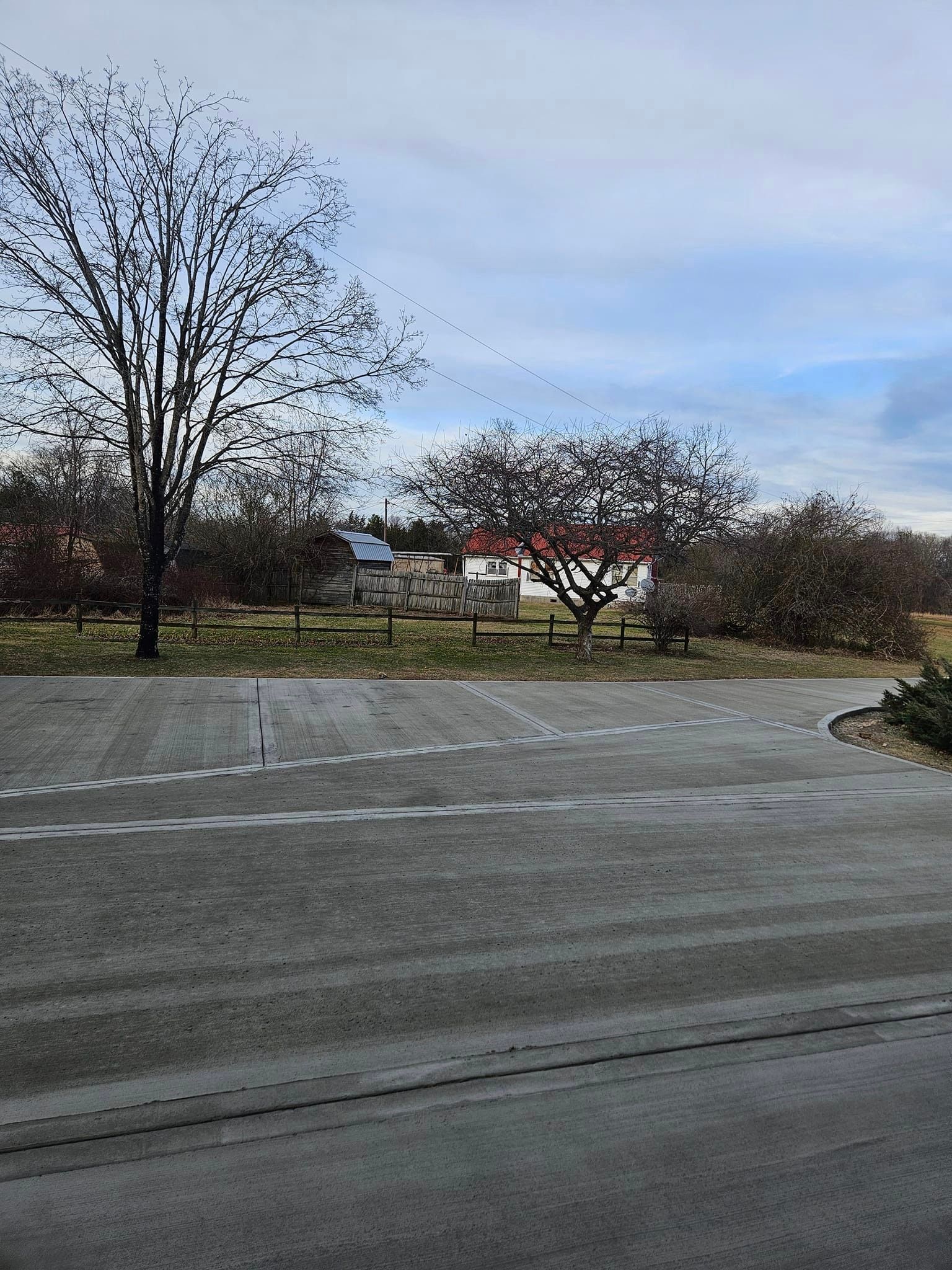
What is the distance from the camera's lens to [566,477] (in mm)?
17484

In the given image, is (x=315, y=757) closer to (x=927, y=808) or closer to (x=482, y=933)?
(x=482, y=933)

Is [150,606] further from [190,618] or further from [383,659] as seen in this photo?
[190,618]

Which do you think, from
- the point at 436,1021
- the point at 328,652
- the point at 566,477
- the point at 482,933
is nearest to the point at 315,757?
the point at 482,933

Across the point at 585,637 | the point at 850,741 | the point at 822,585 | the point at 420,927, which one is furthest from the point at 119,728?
the point at 822,585

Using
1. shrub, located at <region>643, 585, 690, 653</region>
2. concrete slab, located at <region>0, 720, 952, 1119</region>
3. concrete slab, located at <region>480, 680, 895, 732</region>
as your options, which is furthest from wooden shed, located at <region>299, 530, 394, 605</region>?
concrete slab, located at <region>0, 720, 952, 1119</region>

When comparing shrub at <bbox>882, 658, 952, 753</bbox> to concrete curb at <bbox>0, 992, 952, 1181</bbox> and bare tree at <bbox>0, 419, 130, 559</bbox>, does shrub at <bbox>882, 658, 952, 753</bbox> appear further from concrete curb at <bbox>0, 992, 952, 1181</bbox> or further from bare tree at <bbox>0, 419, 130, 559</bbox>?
bare tree at <bbox>0, 419, 130, 559</bbox>

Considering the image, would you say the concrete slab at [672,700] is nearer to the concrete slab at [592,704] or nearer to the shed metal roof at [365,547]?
the concrete slab at [592,704]

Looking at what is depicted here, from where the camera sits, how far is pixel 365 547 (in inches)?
1506

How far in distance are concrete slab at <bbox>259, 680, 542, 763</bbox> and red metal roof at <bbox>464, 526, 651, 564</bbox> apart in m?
6.11

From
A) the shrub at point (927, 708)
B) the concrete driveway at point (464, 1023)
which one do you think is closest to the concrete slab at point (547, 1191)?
the concrete driveway at point (464, 1023)

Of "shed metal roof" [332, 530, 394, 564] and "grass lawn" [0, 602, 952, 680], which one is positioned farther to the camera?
"shed metal roof" [332, 530, 394, 564]

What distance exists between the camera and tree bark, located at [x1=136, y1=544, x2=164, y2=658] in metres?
14.5

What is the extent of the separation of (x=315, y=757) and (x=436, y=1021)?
15.4 ft

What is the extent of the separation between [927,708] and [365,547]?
3065cm
